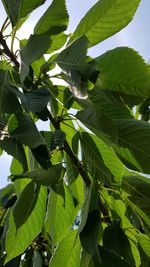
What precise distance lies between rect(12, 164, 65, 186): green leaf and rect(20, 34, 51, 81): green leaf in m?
0.15

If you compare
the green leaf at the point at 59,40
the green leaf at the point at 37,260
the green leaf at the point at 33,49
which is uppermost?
the green leaf at the point at 59,40

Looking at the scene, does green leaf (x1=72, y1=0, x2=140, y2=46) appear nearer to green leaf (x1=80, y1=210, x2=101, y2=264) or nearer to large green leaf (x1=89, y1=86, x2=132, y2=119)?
large green leaf (x1=89, y1=86, x2=132, y2=119)

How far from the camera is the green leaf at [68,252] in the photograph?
1005 mm

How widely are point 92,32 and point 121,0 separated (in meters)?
→ 0.08

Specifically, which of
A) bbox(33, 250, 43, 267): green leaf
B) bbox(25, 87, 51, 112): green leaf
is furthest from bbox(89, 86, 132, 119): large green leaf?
bbox(33, 250, 43, 267): green leaf

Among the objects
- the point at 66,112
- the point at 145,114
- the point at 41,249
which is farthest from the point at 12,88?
the point at 145,114

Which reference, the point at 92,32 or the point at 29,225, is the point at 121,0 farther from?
the point at 29,225

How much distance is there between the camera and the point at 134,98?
1058 mm

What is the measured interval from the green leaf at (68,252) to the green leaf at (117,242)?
0.48ft

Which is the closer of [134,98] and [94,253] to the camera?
[94,253]

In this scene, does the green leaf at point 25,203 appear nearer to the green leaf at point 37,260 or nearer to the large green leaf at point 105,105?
the large green leaf at point 105,105

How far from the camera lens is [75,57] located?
804 millimetres

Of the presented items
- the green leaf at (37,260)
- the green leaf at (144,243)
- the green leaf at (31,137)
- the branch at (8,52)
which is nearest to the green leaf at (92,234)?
the green leaf at (31,137)

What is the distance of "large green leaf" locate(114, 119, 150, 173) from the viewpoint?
0.88 metres
